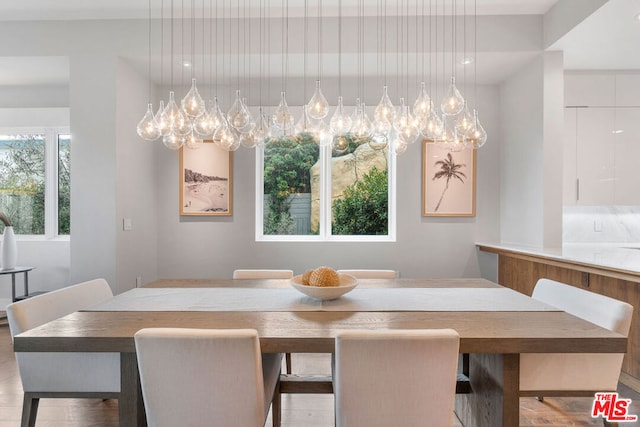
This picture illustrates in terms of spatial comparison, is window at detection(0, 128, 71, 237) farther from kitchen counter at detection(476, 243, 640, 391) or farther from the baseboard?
the baseboard

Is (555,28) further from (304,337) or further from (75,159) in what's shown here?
(75,159)

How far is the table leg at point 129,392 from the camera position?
137 cm

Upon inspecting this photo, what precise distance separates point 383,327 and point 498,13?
3.13m

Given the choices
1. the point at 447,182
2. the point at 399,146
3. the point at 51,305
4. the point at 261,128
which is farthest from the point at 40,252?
the point at 447,182

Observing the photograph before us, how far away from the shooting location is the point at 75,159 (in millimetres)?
3256

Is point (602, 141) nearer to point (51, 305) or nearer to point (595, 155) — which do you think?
point (595, 155)

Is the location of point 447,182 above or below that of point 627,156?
below

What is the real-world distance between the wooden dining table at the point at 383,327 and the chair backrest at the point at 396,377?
15 centimetres

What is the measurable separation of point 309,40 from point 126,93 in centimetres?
181

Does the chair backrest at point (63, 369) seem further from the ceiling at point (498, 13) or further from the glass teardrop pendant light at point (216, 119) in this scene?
the ceiling at point (498, 13)

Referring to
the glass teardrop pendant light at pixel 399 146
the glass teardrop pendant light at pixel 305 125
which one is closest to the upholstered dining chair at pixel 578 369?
the glass teardrop pendant light at pixel 399 146

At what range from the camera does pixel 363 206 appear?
13.2 feet

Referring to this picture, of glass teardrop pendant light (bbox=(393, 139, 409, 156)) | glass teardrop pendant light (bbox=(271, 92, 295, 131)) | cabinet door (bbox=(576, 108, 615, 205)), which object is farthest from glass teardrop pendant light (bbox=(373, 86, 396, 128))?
cabinet door (bbox=(576, 108, 615, 205))

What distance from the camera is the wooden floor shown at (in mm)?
1955
